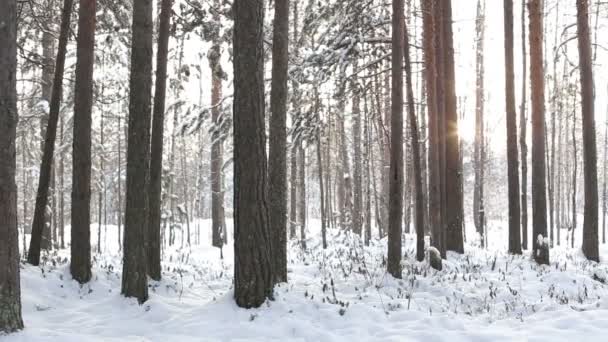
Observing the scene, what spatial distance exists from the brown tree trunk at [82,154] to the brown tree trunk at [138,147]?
4.38 feet

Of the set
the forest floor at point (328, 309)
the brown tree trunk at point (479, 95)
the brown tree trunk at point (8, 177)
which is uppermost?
the brown tree trunk at point (479, 95)

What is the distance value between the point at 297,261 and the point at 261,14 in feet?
22.5

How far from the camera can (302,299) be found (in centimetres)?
664

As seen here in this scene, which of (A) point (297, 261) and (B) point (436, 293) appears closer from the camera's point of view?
(B) point (436, 293)

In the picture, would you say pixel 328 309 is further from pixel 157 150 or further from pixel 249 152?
pixel 157 150

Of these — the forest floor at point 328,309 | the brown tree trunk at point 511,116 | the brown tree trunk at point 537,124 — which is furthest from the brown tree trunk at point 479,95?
the forest floor at point 328,309

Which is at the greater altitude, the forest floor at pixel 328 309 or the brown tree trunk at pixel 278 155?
the brown tree trunk at pixel 278 155

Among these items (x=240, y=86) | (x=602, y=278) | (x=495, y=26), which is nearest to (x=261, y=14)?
(x=240, y=86)

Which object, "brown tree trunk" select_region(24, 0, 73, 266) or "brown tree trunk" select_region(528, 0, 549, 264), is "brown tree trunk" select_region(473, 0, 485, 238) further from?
"brown tree trunk" select_region(24, 0, 73, 266)

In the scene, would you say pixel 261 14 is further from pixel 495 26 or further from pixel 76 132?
pixel 495 26

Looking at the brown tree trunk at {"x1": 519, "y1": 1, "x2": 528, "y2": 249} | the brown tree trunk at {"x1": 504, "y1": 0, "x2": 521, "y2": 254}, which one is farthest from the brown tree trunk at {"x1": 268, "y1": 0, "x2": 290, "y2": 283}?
the brown tree trunk at {"x1": 519, "y1": 1, "x2": 528, "y2": 249}

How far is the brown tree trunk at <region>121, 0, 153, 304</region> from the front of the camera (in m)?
6.59

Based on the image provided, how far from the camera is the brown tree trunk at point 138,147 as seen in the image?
6586 mm

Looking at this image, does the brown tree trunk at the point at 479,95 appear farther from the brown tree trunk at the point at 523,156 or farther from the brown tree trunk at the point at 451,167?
the brown tree trunk at the point at 451,167
